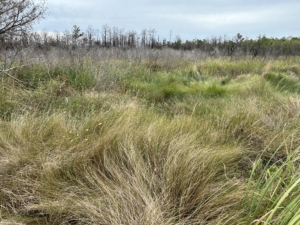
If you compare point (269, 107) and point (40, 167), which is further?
point (269, 107)

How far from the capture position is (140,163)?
195 centimetres

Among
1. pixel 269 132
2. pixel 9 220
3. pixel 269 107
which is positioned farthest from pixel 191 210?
pixel 269 107

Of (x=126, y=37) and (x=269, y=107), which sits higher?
(x=126, y=37)

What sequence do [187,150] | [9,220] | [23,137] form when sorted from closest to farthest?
[9,220]
[187,150]
[23,137]

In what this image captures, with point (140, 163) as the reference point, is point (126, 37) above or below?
above

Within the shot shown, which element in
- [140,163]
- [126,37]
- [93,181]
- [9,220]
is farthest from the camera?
[126,37]

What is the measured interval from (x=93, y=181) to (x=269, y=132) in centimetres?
196

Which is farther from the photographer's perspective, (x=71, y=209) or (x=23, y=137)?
(x=23, y=137)

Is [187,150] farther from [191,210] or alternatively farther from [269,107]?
[269,107]

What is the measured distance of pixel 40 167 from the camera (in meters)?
1.96

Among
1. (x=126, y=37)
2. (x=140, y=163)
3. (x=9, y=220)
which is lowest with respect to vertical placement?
(x=9, y=220)

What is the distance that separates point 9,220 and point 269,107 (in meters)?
3.39

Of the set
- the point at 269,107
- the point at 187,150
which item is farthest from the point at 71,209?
the point at 269,107

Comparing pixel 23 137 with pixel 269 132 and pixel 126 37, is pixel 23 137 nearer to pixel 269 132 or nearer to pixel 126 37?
pixel 269 132
